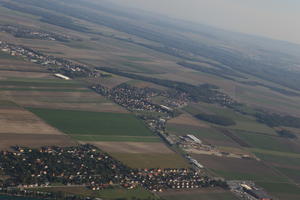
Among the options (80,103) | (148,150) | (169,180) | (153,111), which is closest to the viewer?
(169,180)

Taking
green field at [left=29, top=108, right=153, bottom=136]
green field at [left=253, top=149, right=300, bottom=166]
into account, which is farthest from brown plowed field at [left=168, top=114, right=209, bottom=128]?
green field at [left=253, top=149, right=300, bottom=166]

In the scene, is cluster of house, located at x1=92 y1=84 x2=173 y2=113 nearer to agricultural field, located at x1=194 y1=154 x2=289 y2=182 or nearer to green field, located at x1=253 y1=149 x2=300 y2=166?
green field, located at x1=253 y1=149 x2=300 y2=166

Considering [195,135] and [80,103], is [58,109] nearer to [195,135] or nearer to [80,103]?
[80,103]

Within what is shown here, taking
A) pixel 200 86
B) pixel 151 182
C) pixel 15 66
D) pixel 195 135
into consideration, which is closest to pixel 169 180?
pixel 151 182

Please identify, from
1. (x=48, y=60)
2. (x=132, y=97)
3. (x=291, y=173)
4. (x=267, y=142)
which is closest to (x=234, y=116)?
(x=267, y=142)

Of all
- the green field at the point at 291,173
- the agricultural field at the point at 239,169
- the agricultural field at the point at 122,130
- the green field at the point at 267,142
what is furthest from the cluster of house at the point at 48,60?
the green field at the point at 291,173

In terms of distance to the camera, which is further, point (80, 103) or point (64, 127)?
point (80, 103)

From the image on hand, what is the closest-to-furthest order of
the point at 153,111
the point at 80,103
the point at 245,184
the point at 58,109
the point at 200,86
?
the point at 245,184 → the point at 58,109 → the point at 80,103 → the point at 153,111 → the point at 200,86
